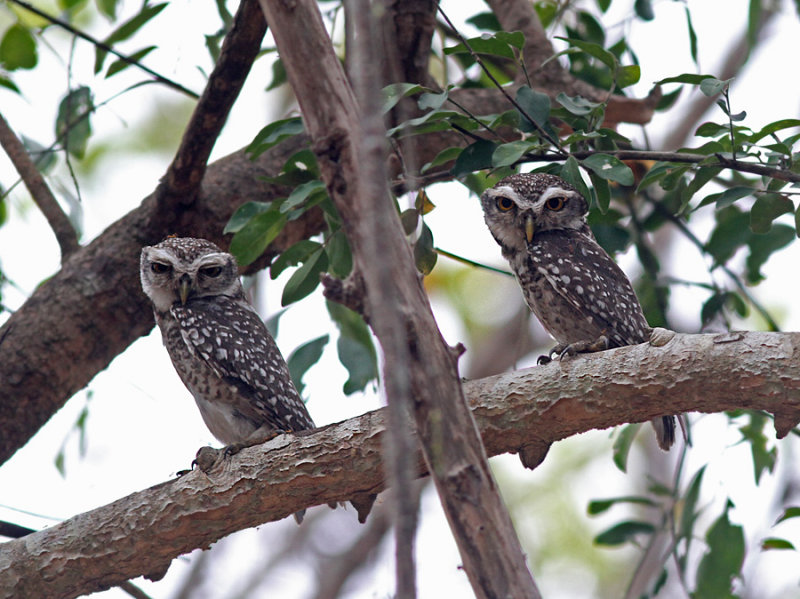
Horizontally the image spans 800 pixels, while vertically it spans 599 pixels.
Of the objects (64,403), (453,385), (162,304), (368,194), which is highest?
(162,304)

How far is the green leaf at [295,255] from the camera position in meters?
3.90

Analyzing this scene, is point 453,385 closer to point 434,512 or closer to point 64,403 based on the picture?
point 64,403

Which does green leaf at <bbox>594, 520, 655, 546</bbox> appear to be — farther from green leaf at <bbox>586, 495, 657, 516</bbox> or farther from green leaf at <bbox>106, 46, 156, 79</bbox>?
green leaf at <bbox>106, 46, 156, 79</bbox>

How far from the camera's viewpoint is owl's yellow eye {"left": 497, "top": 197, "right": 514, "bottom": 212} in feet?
14.8

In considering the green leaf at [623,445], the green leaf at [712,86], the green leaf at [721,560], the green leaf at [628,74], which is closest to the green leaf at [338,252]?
the green leaf at [628,74]

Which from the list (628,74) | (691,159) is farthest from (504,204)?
(691,159)

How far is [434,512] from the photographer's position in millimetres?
10281

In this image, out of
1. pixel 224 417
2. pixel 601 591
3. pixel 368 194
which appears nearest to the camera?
pixel 368 194

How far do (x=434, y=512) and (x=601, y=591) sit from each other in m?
4.34

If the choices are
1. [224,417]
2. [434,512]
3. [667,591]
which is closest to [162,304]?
[224,417]

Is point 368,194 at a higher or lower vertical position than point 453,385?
lower

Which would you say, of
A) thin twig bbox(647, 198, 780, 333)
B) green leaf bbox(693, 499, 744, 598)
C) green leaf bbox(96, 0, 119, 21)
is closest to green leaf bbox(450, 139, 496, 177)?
thin twig bbox(647, 198, 780, 333)

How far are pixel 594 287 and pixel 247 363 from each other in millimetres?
1551

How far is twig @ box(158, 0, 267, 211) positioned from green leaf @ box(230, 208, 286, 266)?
590mm
